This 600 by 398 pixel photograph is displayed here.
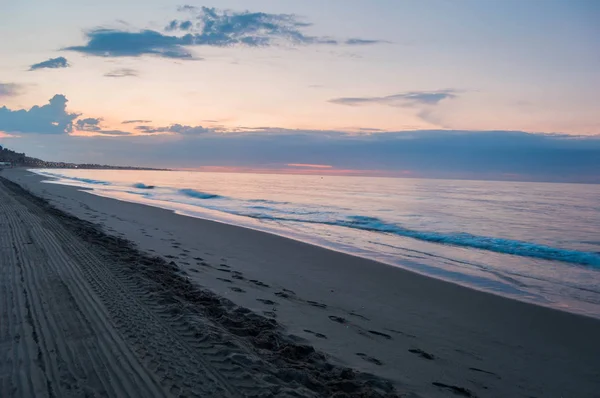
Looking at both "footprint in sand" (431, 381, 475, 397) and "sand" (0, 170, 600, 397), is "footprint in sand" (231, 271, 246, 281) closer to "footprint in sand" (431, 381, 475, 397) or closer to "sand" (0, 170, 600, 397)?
"sand" (0, 170, 600, 397)

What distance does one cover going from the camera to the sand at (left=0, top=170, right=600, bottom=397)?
4121 millimetres

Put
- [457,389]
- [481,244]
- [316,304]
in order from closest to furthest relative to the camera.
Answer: [457,389], [316,304], [481,244]

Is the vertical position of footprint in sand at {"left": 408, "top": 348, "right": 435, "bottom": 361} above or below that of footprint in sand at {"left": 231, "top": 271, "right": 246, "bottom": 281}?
below

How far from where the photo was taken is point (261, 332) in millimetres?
5488

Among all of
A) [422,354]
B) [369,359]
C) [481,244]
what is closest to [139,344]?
[369,359]

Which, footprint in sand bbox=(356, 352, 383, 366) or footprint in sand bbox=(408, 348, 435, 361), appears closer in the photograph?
footprint in sand bbox=(356, 352, 383, 366)

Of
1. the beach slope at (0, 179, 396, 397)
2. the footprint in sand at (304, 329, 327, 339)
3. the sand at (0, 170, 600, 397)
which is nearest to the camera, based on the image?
the beach slope at (0, 179, 396, 397)

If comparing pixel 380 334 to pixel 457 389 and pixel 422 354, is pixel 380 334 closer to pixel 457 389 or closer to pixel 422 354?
pixel 422 354

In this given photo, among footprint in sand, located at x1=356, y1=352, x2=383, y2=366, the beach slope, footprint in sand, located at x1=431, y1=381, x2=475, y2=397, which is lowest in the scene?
footprint in sand, located at x1=431, y1=381, x2=475, y2=397

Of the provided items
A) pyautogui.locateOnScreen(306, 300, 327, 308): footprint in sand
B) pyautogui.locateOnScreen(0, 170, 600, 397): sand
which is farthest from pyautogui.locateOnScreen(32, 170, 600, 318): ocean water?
pyautogui.locateOnScreen(306, 300, 327, 308): footprint in sand

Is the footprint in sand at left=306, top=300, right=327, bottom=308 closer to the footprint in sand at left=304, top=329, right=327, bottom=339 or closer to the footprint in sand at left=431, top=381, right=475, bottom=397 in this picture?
the footprint in sand at left=304, top=329, right=327, bottom=339

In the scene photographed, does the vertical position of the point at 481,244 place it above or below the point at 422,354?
above

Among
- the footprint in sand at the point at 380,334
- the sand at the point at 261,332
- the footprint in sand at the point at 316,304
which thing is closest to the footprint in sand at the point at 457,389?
the sand at the point at 261,332

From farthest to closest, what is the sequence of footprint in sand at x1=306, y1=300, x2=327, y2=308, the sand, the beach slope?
footprint in sand at x1=306, y1=300, x2=327, y2=308
the sand
the beach slope
